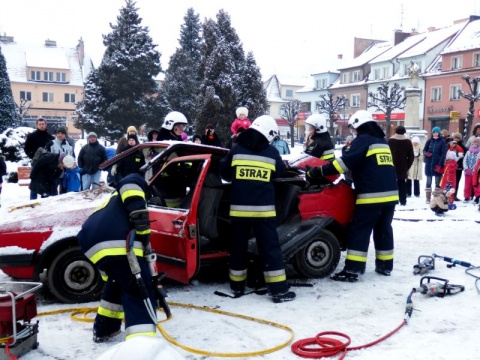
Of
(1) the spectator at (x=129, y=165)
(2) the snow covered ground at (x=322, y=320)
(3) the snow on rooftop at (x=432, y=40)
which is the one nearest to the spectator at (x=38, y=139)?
(1) the spectator at (x=129, y=165)

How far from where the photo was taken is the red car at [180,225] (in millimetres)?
5387

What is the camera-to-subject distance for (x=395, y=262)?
7.27 meters

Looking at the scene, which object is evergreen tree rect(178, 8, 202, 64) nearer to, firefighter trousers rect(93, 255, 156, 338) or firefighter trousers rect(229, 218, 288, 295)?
firefighter trousers rect(229, 218, 288, 295)

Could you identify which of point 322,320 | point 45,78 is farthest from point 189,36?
point 322,320

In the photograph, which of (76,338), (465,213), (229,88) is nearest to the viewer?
(76,338)

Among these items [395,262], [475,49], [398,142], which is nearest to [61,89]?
[475,49]

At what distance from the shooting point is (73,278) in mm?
5480

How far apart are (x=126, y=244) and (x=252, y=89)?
29.4m

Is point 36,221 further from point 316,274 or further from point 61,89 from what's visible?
point 61,89

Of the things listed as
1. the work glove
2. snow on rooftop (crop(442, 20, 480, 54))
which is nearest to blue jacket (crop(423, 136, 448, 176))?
the work glove

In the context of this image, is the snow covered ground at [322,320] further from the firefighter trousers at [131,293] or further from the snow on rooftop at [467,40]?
the snow on rooftop at [467,40]

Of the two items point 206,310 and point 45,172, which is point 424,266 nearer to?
point 206,310

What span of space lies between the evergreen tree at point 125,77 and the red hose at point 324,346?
3398 cm

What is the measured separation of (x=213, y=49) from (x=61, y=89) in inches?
1458
